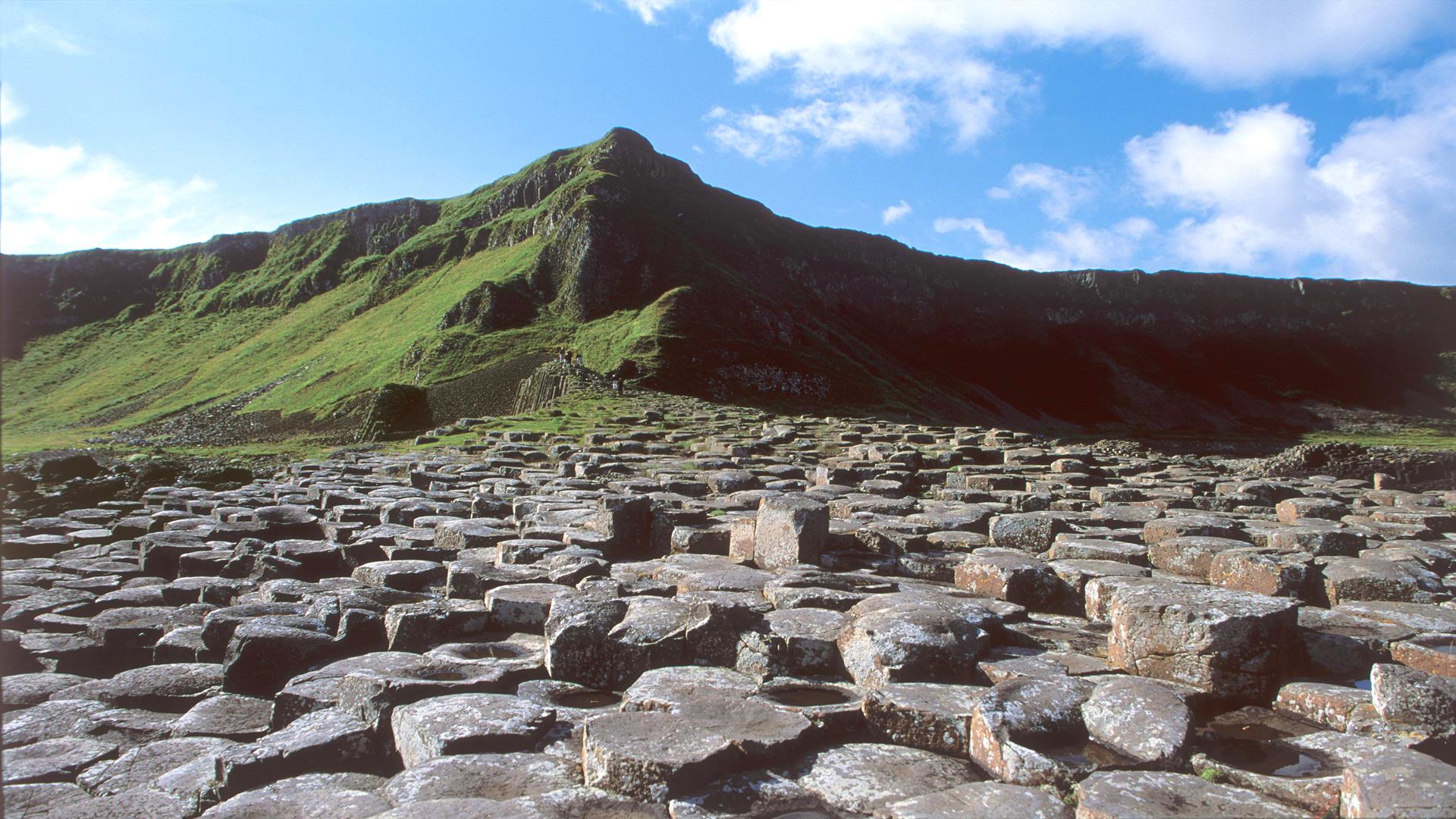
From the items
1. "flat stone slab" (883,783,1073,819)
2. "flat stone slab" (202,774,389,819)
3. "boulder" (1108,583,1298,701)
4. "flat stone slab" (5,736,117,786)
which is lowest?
"flat stone slab" (5,736,117,786)

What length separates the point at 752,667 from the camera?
5.55 m

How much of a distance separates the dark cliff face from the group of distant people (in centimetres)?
654

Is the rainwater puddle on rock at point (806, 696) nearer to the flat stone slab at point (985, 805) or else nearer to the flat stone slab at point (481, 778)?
the flat stone slab at point (985, 805)

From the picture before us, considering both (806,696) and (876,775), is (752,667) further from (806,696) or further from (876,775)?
(876,775)

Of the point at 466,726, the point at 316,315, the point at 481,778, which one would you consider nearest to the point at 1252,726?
the point at 481,778

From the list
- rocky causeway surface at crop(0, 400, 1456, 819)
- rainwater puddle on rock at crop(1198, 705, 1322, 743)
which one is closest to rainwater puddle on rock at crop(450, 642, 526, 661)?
rocky causeway surface at crop(0, 400, 1456, 819)

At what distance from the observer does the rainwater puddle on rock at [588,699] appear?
17.7ft

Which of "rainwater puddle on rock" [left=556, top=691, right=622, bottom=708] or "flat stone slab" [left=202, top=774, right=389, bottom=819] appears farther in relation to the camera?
"rainwater puddle on rock" [left=556, top=691, right=622, bottom=708]

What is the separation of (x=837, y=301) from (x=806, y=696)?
96.7 m

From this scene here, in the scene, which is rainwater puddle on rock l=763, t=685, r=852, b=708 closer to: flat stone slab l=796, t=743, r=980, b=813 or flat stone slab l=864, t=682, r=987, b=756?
flat stone slab l=864, t=682, r=987, b=756

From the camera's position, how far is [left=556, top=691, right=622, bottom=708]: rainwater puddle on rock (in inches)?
212

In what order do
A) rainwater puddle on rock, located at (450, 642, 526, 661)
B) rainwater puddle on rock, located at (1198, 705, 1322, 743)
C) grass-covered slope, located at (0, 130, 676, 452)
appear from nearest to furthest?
1. rainwater puddle on rock, located at (1198, 705, 1322, 743)
2. rainwater puddle on rock, located at (450, 642, 526, 661)
3. grass-covered slope, located at (0, 130, 676, 452)

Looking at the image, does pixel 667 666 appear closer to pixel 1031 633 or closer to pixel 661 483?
pixel 1031 633

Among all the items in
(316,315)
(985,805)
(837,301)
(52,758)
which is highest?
(837,301)
